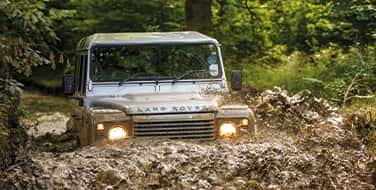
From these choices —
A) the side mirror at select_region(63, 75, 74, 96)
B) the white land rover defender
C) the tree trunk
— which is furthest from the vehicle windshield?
the tree trunk

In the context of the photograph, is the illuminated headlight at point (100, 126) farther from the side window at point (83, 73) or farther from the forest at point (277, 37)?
the side window at point (83, 73)

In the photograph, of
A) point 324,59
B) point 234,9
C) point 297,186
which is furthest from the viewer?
point 234,9

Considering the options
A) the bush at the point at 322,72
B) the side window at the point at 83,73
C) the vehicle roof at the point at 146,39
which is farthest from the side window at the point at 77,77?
the bush at the point at 322,72

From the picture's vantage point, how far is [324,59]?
13.9 meters

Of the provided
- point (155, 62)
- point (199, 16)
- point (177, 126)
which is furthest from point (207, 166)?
point (199, 16)

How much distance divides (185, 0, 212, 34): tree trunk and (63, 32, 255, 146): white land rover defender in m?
5.51

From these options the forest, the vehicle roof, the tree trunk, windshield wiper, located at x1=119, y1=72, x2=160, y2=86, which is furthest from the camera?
the tree trunk

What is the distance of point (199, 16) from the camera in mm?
14555

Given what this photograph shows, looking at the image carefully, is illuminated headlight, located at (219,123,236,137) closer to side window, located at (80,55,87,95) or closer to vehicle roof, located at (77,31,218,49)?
vehicle roof, located at (77,31,218,49)

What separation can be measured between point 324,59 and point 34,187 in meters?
9.31

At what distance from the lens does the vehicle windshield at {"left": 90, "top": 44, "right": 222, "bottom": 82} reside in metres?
8.28

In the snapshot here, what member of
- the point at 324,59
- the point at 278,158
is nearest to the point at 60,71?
the point at 324,59

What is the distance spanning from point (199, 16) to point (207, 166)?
28.9 ft

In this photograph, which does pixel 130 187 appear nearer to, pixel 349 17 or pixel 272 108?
pixel 272 108
